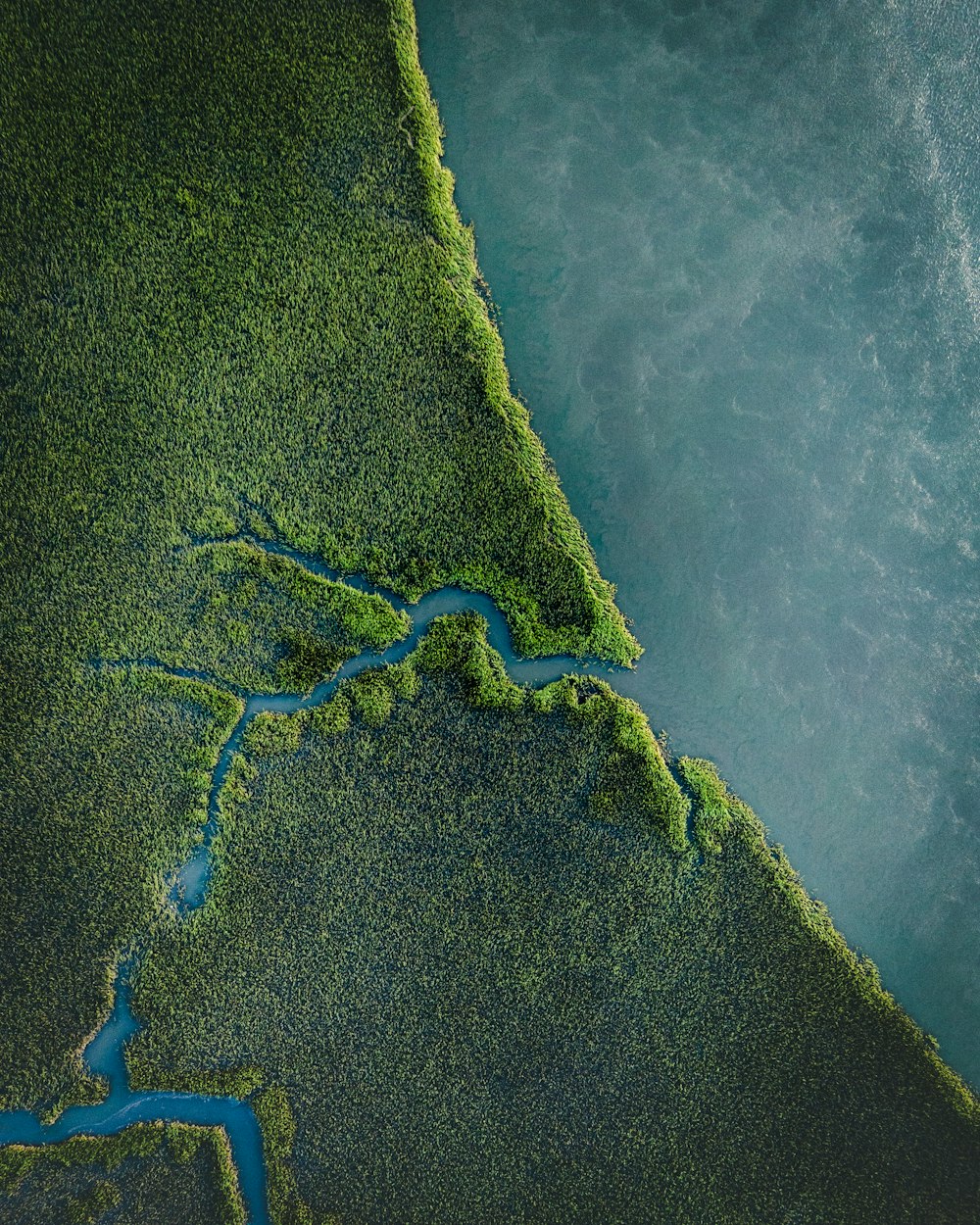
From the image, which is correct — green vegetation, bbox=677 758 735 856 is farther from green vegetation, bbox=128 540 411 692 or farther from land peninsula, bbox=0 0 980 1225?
green vegetation, bbox=128 540 411 692

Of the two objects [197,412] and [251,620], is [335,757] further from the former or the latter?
[197,412]

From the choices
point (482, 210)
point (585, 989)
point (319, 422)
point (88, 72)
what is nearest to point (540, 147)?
point (482, 210)

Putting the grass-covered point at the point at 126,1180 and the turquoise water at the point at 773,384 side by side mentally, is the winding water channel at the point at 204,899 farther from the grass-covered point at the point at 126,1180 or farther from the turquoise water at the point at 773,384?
the turquoise water at the point at 773,384

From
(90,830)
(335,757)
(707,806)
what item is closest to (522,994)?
(707,806)

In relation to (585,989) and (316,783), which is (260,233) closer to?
(316,783)

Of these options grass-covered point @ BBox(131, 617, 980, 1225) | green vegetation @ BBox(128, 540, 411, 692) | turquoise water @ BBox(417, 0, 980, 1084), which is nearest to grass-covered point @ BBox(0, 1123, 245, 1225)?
grass-covered point @ BBox(131, 617, 980, 1225)

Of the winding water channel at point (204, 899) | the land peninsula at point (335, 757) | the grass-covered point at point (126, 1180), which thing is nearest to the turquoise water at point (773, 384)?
the land peninsula at point (335, 757)
